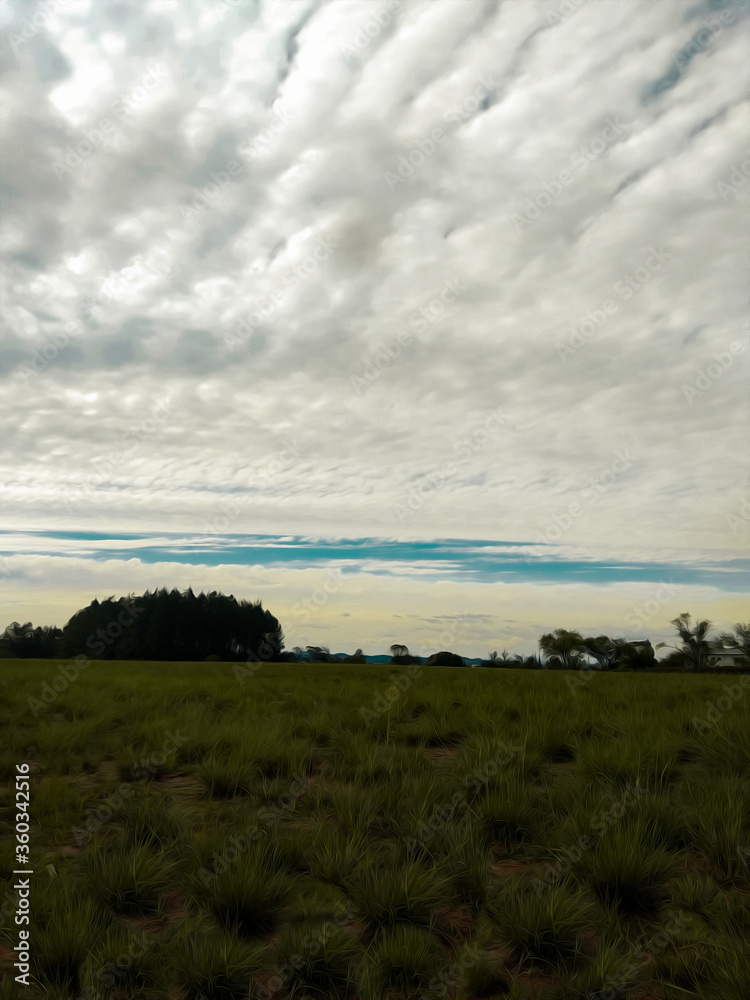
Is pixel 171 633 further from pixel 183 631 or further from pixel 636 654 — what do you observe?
pixel 636 654

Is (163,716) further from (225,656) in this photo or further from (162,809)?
(225,656)

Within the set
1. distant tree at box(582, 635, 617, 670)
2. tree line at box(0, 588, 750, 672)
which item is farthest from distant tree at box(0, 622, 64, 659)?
distant tree at box(582, 635, 617, 670)

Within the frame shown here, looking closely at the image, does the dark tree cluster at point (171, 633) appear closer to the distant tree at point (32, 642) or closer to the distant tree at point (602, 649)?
the distant tree at point (32, 642)

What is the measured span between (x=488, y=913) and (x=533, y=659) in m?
35.7

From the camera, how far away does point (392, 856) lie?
17.6 feet

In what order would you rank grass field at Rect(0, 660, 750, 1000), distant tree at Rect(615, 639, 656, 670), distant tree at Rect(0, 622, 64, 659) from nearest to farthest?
grass field at Rect(0, 660, 750, 1000)
distant tree at Rect(615, 639, 656, 670)
distant tree at Rect(0, 622, 64, 659)

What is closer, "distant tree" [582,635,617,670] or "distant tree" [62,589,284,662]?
"distant tree" [582,635,617,670]

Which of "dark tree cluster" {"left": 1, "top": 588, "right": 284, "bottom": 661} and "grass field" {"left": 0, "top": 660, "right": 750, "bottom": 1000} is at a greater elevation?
"grass field" {"left": 0, "top": 660, "right": 750, "bottom": 1000}

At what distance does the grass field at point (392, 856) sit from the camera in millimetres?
4164

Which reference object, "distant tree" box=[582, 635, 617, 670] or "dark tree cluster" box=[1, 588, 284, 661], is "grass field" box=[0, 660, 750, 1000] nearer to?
"distant tree" box=[582, 635, 617, 670]

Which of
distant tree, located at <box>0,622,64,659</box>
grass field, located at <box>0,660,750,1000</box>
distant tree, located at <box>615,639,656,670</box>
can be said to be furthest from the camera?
distant tree, located at <box>0,622,64,659</box>

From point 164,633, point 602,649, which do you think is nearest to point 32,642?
point 164,633

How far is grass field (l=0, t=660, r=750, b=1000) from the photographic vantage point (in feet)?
13.7

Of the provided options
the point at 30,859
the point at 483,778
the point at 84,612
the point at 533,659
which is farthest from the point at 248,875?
the point at 84,612
